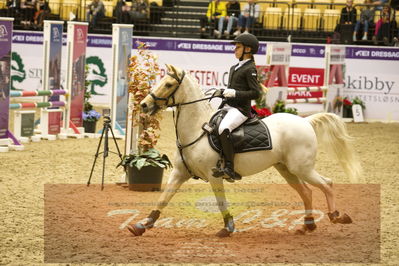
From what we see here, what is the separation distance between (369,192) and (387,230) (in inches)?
96.1

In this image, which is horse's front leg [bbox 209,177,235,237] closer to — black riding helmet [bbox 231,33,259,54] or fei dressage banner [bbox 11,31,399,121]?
black riding helmet [bbox 231,33,259,54]

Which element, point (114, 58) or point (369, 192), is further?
point (114, 58)

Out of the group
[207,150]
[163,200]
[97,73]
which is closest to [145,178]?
[163,200]

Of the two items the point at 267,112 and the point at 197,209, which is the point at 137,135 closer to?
the point at 197,209

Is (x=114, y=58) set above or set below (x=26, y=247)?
above

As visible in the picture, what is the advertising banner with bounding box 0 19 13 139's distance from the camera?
12391mm

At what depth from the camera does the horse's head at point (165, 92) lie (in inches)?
286

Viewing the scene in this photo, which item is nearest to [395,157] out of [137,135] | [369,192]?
[369,192]

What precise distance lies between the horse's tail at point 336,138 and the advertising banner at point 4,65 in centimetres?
634

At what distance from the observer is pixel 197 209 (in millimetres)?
8922

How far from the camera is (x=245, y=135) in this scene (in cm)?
746

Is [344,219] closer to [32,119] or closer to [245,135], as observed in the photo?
[245,135]

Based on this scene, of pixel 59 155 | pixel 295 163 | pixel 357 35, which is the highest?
pixel 357 35

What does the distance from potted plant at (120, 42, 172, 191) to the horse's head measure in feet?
6.96
